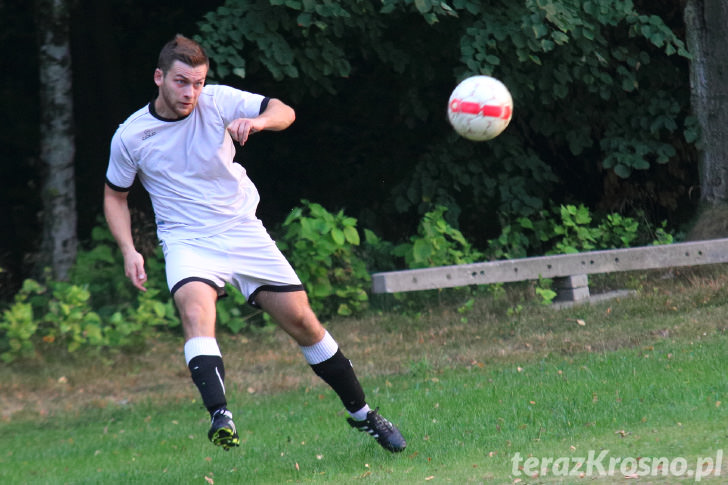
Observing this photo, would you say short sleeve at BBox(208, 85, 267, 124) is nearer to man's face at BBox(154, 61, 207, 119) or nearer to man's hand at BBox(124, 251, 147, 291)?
man's face at BBox(154, 61, 207, 119)

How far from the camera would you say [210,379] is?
15.1 feet

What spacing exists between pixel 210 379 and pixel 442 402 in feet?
8.29

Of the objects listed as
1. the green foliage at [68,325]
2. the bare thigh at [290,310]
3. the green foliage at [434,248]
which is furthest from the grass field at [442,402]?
the bare thigh at [290,310]

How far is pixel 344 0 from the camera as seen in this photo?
386 inches

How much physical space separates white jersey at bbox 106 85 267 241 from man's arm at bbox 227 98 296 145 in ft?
0.36

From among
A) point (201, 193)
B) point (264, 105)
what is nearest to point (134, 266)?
point (201, 193)

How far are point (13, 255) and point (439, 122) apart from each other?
19.1ft

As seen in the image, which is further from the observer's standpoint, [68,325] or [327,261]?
[327,261]

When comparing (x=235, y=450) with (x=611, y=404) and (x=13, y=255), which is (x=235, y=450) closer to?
(x=611, y=404)

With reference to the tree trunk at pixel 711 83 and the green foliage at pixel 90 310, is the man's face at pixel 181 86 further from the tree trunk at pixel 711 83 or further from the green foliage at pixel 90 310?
the tree trunk at pixel 711 83

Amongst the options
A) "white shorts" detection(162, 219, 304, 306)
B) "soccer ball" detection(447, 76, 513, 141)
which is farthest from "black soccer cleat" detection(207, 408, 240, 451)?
"soccer ball" detection(447, 76, 513, 141)

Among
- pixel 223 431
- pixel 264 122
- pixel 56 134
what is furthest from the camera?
pixel 56 134

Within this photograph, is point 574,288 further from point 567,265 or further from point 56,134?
point 56,134

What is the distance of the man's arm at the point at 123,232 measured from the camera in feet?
16.6
